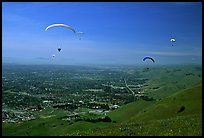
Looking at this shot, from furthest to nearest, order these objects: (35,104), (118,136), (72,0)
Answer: (35,104)
(118,136)
(72,0)

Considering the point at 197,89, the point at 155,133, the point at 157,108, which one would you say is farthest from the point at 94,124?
the point at 155,133

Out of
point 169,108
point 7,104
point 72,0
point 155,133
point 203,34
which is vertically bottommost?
point 7,104

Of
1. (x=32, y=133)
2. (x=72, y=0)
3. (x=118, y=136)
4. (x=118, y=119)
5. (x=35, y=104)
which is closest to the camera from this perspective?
(x=72, y=0)

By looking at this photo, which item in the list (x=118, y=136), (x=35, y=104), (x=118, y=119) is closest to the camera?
(x=118, y=136)

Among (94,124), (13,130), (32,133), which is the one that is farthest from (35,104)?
(94,124)

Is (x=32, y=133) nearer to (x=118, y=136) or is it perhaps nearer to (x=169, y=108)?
(x=169, y=108)

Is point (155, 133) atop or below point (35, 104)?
atop

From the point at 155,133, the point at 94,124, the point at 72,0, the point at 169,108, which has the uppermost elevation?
the point at 72,0

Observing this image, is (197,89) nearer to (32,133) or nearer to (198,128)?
(32,133)

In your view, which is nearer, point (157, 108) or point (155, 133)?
point (155, 133)
